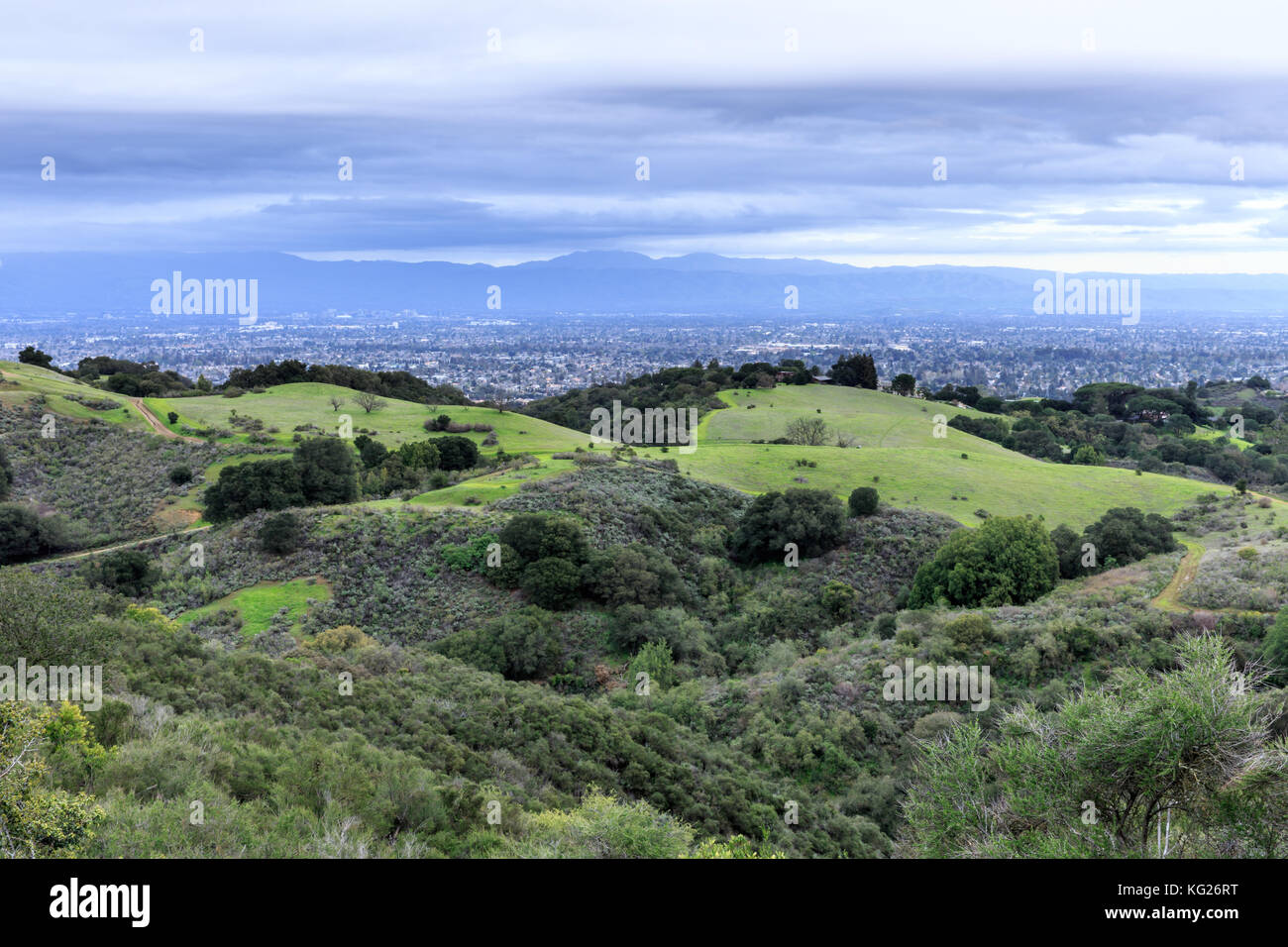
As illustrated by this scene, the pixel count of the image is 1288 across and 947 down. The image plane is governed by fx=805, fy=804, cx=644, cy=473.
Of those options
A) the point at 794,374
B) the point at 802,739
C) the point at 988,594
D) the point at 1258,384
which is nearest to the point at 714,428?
the point at 794,374

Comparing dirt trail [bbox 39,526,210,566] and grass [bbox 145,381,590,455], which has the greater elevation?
grass [bbox 145,381,590,455]

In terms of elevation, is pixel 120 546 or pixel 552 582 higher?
pixel 552 582

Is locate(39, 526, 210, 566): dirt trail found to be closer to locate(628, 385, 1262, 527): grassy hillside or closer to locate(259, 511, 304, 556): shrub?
locate(259, 511, 304, 556): shrub

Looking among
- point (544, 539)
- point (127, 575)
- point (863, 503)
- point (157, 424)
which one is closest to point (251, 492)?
point (127, 575)

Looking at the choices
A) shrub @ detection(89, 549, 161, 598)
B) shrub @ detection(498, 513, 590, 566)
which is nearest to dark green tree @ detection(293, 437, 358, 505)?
shrub @ detection(89, 549, 161, 598)

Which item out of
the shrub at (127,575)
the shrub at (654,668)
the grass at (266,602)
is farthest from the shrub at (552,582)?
the shrub at (127,575)

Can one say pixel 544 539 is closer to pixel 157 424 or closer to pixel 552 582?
pixel 552 582
